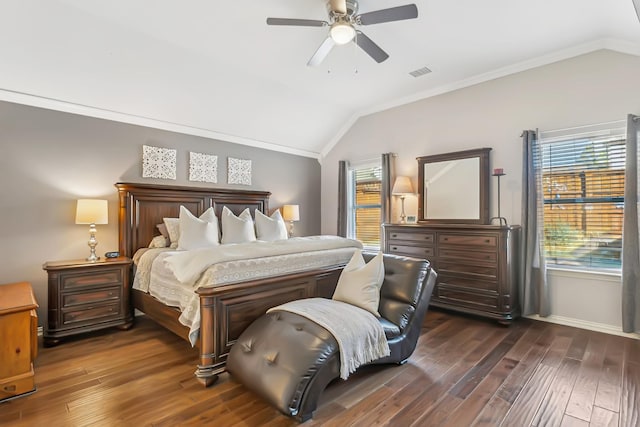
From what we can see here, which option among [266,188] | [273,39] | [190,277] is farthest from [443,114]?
[190,277]

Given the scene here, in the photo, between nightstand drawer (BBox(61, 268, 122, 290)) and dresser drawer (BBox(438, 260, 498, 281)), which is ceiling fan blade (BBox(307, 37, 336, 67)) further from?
nightstand drawer (BBox(61, 268, 122, 290))

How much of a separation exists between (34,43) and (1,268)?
231 centimetres

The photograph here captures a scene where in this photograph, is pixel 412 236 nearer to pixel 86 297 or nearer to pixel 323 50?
pixel 323 50

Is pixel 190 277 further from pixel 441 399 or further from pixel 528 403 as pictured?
pixel 528 403

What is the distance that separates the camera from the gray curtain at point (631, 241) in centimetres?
326

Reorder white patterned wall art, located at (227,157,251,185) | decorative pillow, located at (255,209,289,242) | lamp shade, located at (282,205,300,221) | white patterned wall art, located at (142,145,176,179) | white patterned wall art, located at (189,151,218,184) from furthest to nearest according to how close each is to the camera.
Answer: lamp shade, located at (282,205,300,221), white patterned wall art, located at (227,157,251,185), decorative pillow, located at (255,209,289,242), white patterned wall art, located at (189,151,218,184), white patterned wall art, located at (142,145,176,179)

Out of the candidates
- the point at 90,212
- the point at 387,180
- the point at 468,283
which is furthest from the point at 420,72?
the point at 90,212

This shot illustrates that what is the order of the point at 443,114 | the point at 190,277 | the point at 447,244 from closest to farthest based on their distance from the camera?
the point at 190,277, the point at 447,244, the point at 443,114

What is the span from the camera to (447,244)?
422 cm

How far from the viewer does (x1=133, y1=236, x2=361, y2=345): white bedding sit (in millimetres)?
2549

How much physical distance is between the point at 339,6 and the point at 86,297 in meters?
3.79

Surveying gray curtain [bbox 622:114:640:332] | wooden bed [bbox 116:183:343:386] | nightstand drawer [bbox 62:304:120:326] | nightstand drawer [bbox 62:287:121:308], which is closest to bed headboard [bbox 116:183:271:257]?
wooden bed [bbox 116:183:343:386]

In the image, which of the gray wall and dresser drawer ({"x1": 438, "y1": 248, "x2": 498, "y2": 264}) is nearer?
the gray wall

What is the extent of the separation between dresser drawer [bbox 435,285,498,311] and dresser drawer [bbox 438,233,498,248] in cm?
60
